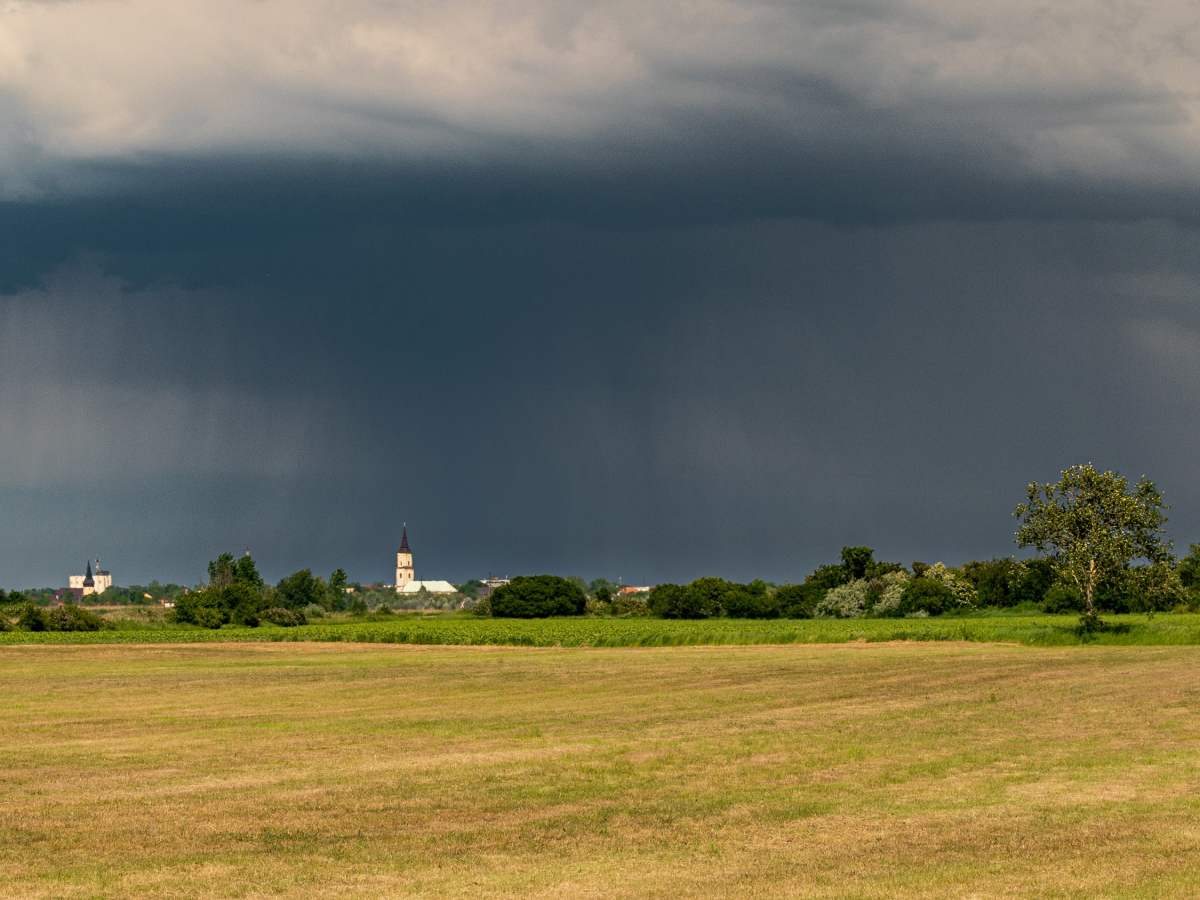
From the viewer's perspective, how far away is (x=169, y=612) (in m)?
137

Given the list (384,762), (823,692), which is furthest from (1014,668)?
(384,762)

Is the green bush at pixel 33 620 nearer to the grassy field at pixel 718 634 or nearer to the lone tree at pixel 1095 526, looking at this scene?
the grassy field at pixel 718 634

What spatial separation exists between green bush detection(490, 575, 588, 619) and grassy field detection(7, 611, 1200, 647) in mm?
23329

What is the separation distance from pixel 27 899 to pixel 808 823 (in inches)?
466

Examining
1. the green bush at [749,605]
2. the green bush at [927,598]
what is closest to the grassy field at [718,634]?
the green bush at [927,598]

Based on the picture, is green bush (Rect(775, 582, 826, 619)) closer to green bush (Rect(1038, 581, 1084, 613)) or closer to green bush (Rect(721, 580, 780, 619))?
green bush (Rect(721, 580, 780, 619))

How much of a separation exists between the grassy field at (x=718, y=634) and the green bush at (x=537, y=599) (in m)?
23.3

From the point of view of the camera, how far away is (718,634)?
98438 mm

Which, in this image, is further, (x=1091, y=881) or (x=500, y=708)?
(x=500, y=708)

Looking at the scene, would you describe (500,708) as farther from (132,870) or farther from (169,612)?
(169,612)

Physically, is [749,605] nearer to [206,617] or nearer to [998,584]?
[998,584]

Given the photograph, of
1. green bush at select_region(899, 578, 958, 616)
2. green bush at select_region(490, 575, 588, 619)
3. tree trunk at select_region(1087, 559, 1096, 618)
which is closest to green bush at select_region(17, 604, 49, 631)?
green bush at select_region(490, 575, 588, 619)

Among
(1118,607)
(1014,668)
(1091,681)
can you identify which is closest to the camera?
(1091,681)

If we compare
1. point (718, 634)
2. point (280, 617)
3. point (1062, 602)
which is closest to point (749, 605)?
point (1062, 602)
